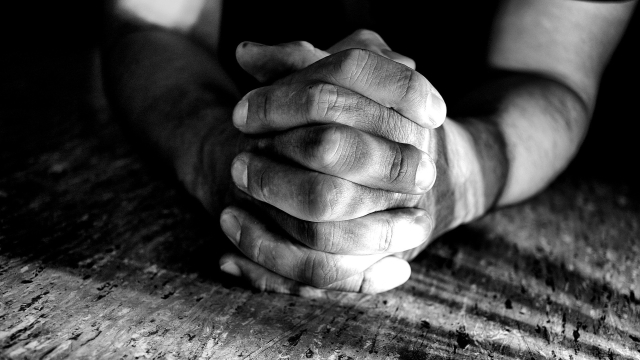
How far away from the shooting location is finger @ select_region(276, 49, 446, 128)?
806 millimetres

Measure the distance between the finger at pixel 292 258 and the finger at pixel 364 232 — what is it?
0.7 inches

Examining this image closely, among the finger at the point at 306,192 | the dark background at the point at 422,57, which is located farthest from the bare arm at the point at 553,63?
the finger at the point at 306,192

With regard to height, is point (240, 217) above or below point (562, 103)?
above

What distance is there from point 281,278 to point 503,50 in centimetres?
116

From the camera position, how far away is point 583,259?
1081 millimetres

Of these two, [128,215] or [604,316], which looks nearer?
[604,316]

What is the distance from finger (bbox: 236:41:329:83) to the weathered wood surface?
0.34 meters

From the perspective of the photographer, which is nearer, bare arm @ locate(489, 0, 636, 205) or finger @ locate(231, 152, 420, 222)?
finger @ locate(231, 152, 420, 222)

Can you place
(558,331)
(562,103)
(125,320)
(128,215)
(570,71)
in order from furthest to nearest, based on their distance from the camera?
(570,71) < (562,103) < (128,215) < (558,331) < (125,320)

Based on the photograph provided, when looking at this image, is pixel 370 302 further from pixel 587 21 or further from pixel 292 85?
pixel 587 21

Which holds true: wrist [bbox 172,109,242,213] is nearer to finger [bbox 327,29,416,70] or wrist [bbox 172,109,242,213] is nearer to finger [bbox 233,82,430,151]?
finger [bbox 233,82,430,151]

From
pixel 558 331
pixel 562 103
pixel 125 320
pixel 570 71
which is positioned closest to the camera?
pixel 125 320

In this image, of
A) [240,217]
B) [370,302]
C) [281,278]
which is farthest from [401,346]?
[240,217]

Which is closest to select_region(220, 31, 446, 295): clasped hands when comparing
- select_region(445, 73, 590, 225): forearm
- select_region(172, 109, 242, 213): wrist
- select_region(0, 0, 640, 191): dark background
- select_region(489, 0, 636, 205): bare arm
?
select_region(172, 109, 242, 213): wrist
